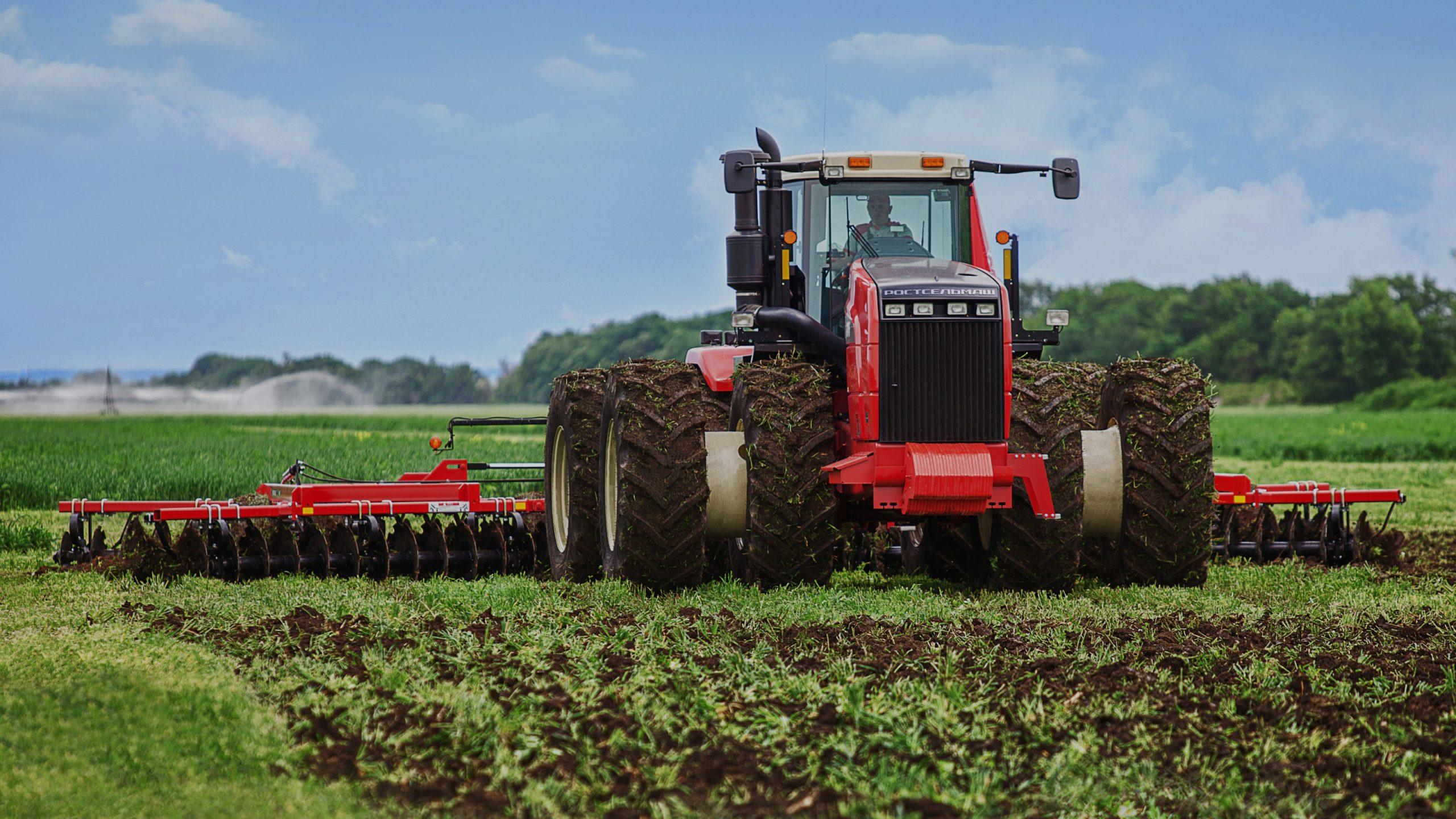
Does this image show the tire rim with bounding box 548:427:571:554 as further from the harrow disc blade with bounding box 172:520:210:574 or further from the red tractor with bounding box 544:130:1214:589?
the harrow disc blade with bounding box 172:520:210:574

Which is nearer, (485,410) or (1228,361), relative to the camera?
(485,410)

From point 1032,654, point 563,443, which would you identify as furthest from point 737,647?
point 563,443

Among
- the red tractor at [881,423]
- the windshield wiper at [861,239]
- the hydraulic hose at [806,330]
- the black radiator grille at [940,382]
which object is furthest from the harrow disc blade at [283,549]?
the black radiator grille at [940,382]

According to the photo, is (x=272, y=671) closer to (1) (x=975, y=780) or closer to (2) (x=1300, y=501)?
(1) (x=975, y=780)

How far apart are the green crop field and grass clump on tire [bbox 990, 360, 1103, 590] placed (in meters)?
0.20

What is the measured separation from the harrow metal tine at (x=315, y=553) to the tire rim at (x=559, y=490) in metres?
1.59

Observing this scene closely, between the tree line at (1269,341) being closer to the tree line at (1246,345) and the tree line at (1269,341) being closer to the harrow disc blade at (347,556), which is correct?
the tree line at (1246,345)

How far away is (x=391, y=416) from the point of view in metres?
56.7

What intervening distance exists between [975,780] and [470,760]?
1.88 meters

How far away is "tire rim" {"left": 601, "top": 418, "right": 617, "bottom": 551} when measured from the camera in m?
9.85

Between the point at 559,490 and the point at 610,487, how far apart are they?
5.09ft

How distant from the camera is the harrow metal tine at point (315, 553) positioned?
11328 mm

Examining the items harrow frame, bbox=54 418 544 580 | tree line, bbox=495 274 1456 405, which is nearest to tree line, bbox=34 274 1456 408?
tree line, bbox=495 274 1456 405

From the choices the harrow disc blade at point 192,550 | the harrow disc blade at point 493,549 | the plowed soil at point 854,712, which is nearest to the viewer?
the plowed soil at point 854,712
